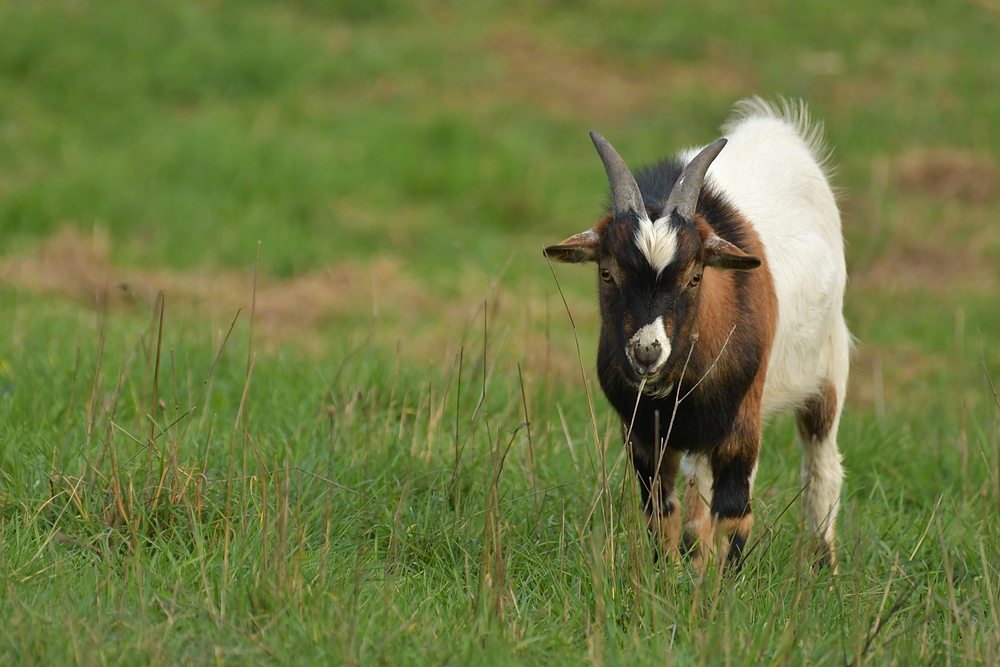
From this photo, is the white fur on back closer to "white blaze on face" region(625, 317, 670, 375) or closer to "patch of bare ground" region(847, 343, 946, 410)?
"white blaze on face" region(625, 317, 670, 375)

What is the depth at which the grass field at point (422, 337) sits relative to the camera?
3287 millimetres

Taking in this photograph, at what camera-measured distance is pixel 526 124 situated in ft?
40.2

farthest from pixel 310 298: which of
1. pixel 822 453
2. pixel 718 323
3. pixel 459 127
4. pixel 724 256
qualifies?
pixel 724 256

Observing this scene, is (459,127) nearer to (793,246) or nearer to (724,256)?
(793,246)

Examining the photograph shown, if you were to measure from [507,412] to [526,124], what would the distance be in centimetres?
779

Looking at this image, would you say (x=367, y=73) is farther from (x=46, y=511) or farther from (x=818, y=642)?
(x=818, y=642)

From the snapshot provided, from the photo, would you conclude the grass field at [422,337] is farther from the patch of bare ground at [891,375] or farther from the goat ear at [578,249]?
the goat ear at [578,249]

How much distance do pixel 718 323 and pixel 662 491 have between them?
66 centimetres

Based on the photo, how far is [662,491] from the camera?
13.8 ft

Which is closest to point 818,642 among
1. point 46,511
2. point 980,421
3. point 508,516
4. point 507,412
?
point 508,516

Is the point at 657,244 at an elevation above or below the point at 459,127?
above

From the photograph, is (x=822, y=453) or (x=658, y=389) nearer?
(x=658, y=389)

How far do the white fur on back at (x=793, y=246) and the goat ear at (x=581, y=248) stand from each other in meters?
0.66

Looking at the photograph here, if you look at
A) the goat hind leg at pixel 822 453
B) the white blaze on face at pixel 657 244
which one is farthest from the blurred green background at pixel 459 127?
the white blaze on face at pixel 657 244
